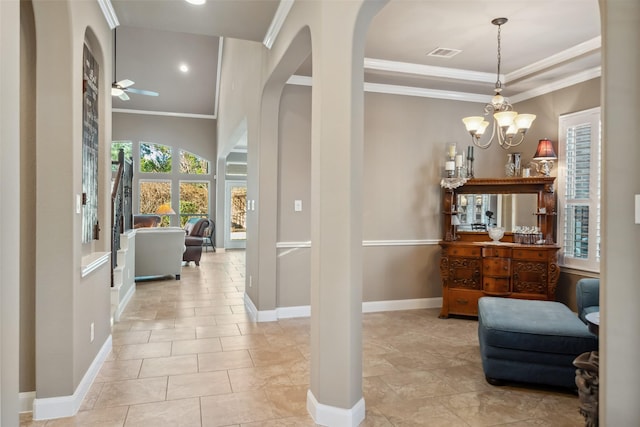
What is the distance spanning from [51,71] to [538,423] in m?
3.48

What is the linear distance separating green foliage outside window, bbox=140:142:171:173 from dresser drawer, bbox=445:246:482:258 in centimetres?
908

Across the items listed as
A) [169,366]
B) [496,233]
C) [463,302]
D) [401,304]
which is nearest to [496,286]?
[463,302]

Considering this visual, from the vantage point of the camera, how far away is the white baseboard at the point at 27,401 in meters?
2.55

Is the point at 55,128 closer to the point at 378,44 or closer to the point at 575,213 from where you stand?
the point at 378,44

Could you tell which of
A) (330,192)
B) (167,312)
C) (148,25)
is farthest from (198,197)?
(330,192)

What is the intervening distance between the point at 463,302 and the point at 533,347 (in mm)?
1937

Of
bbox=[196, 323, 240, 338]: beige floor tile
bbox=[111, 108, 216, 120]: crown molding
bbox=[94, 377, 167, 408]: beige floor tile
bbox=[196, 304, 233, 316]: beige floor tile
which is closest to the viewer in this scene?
bbox=[94, 377, 167, 408]: beige floor tile

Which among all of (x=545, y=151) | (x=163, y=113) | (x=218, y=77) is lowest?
(x=545, y=151)

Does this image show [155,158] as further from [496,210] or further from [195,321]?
[496,210]

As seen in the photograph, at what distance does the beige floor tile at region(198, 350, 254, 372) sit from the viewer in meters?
3.34

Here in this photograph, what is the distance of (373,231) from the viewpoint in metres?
5.14

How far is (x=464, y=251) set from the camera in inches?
189

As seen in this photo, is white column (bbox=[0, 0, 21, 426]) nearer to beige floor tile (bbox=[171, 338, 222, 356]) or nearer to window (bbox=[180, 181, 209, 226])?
beige floor tile (bbox=[171, 338, 222, 356])

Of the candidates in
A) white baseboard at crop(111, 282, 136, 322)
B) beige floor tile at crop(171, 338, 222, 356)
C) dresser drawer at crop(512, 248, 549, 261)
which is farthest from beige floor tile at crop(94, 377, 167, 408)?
dresser drawer at crop(512, 248, 549, 261)
